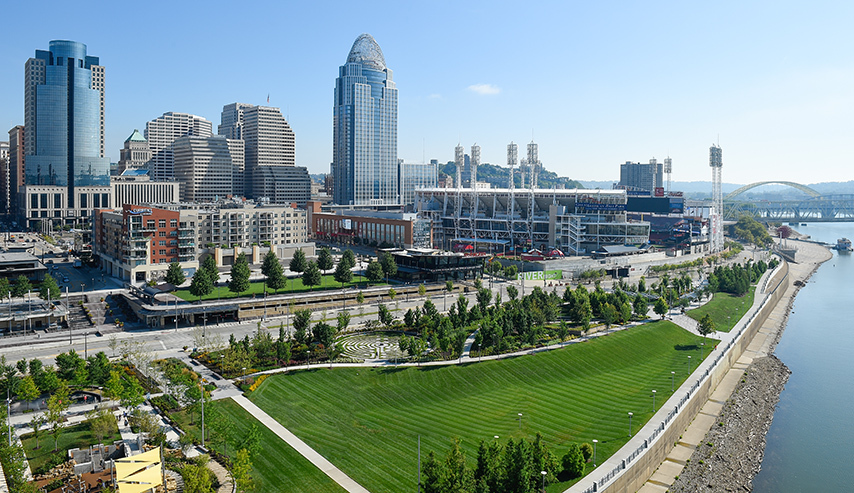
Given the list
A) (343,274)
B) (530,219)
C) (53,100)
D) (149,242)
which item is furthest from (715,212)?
(53,100)

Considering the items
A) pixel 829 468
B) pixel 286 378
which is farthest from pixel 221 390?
pixel 829 468

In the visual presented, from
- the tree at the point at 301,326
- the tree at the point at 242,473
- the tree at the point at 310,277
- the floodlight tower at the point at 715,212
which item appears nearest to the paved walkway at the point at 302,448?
the tree at the point at 242,473

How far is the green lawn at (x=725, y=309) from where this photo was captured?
91250mm

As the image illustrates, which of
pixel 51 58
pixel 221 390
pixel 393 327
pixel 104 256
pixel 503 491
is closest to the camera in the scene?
pixel 503 491

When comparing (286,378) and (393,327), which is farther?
(393,327)

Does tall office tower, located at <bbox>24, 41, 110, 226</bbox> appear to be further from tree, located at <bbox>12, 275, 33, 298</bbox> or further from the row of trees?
the row of trees

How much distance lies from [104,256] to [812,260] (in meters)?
194

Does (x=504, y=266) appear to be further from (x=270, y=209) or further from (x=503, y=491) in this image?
(x=503, y=491)

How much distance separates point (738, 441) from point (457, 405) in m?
24.2

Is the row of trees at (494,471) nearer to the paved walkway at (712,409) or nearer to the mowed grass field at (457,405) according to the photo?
the mowed grass field at (457,405)

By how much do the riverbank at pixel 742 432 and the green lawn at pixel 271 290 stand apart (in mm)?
55871

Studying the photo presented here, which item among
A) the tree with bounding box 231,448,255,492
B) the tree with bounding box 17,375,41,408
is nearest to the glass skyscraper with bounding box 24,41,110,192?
the tree with bounding box 17,375,41,408

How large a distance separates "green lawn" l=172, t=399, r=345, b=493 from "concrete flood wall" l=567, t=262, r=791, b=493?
15.3 m

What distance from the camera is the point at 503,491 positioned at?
35.3 m
